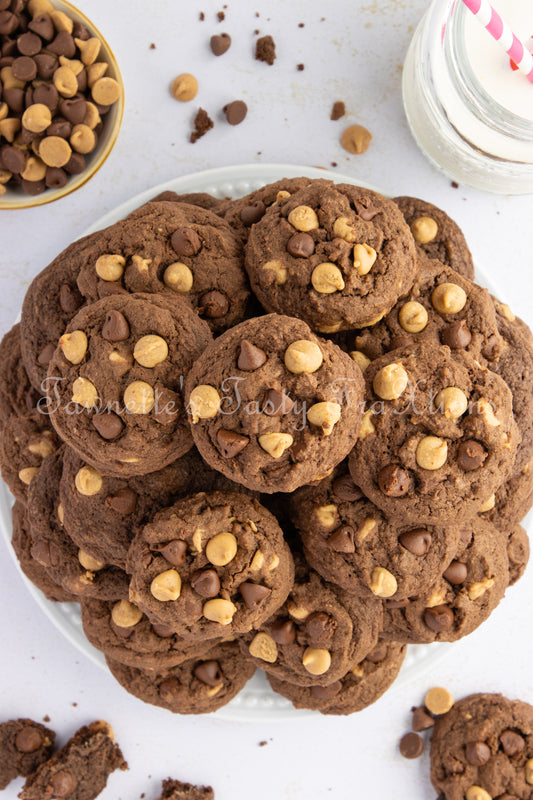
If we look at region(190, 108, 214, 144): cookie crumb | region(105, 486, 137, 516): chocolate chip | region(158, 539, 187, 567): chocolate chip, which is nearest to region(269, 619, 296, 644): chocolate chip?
region(158, 539, 187, 567): chocolate chip

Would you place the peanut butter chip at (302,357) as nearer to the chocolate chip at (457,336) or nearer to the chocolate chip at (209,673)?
the chocolate chip at (457,336)

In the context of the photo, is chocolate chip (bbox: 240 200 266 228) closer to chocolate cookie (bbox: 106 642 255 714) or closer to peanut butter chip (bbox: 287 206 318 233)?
peanut butter chip (bbox: 287 206 318 233)

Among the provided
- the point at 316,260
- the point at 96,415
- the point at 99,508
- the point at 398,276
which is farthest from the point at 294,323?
the point at 99,508

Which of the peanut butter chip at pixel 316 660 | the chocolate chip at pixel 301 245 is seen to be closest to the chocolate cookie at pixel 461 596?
the peanut butter chip at pixel 316 660

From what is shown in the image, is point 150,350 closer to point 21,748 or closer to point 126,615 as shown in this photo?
point 126,615

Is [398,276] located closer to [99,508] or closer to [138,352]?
[138,352]

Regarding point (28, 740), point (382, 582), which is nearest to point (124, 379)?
point (382, 582)
